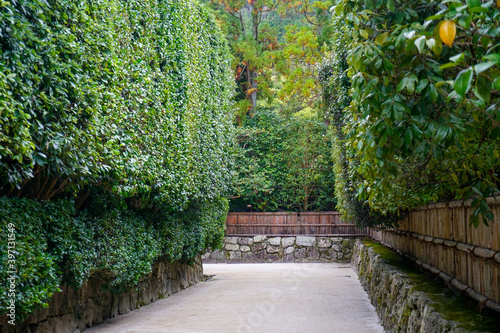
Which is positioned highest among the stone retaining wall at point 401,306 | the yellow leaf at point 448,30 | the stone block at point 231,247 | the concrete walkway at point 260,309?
the yellow leaf at point 448,30

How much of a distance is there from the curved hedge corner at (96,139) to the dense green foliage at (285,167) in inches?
453

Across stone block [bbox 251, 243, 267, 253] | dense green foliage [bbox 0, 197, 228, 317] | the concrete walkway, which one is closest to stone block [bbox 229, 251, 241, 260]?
stone block [bbox 251, 243, 267, 253]

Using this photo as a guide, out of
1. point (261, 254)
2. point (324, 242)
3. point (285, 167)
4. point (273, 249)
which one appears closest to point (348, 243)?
point (324, 242)

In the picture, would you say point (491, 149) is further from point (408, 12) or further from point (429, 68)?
point (408, 12)

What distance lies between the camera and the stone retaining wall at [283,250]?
21391mm

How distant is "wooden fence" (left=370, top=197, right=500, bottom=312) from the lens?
13.9 feet

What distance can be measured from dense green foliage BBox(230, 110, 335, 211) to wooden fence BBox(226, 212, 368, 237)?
3.01 feet

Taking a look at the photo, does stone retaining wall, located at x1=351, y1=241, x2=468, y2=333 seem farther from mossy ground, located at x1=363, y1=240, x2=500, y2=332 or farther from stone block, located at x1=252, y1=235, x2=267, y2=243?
stone block, located at x1=252, y1=235, x2=267, y2=243

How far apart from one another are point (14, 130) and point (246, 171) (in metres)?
19.3

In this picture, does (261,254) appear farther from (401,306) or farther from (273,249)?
(401,306)

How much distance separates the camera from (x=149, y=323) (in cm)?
816

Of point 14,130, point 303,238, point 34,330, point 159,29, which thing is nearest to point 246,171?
point 303,238

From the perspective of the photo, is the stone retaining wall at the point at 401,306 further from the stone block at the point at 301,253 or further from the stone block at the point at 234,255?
the stone block at the point at 234,255

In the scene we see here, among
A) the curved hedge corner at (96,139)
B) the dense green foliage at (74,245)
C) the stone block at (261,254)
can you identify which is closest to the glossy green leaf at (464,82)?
the curved hedge corner at (96,139)
